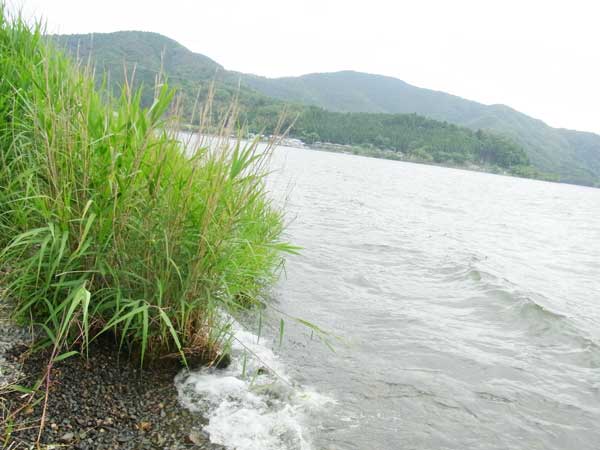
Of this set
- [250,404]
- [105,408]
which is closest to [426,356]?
[250,404]

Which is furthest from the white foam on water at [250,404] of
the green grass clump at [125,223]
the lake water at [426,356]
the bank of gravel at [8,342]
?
the bank of gravel at [8,342]

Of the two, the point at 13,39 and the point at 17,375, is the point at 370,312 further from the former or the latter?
the point at 13,39

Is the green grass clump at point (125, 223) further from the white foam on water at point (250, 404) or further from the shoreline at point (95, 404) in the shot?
the white foam on water at point (250, 404)

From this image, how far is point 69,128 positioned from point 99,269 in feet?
3.75

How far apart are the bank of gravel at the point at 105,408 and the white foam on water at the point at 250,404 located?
0.14m

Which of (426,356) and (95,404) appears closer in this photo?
(95,404)

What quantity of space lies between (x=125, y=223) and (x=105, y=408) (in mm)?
1356

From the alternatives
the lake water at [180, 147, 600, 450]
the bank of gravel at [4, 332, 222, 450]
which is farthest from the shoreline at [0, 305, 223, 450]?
the lake water at [180, 147, 600, 450]

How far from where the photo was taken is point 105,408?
2.98m

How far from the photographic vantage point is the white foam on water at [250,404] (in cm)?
335

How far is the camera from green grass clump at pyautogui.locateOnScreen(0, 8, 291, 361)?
3135mm

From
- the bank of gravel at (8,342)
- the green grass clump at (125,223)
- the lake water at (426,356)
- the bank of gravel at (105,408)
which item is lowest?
the lake water at (426,356)

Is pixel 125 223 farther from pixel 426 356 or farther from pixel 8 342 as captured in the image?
pixel 426 356

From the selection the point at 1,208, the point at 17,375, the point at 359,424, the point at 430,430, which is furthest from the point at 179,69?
the point at 430,430
